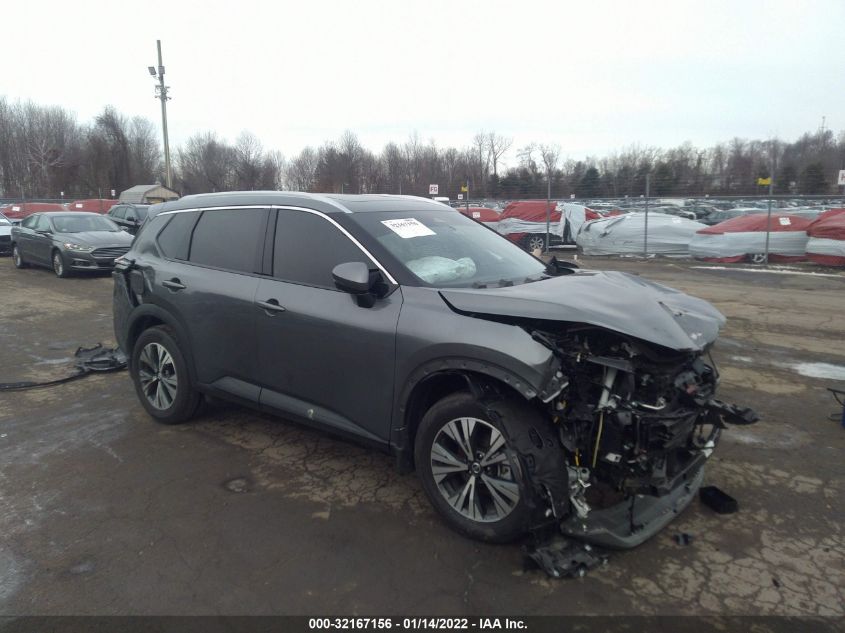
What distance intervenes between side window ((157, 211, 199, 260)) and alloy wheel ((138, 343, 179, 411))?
782 millimetres

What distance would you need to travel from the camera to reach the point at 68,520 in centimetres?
356

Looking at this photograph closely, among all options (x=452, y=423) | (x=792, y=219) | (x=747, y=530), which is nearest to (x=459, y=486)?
(x=452, y=423)

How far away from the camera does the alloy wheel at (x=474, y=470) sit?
3.07 m

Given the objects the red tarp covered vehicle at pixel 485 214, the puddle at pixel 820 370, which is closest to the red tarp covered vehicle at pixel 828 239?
the red tarp covered vehicle at pixel 485 214

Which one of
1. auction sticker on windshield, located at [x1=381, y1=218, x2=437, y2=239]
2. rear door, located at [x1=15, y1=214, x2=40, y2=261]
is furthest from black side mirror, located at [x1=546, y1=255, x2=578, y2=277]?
rear door, located at [x1=15, y1=214, x2=40, y2=261]

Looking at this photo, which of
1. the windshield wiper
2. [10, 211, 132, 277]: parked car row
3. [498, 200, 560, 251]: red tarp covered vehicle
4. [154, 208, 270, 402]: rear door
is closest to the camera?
the windshield wiper

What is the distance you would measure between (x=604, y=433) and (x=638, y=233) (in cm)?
1754

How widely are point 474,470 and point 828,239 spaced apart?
645 inches

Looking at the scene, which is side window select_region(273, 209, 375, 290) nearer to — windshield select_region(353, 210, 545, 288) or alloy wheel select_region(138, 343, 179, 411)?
windshield select_region(353, 210, 545, 288)

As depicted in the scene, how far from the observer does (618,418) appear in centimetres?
285

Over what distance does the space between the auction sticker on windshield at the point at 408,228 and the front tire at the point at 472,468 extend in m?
1.26

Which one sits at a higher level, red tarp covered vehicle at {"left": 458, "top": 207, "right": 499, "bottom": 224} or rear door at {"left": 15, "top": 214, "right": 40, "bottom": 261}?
red tarp covered vehicle at {"left": 458, "top": 207, "right": 499, "bottom": 224}

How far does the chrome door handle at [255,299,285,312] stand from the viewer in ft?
13.0

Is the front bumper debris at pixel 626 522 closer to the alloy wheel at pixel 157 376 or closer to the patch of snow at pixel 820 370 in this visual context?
the alloy wheel at pixel 157 376
